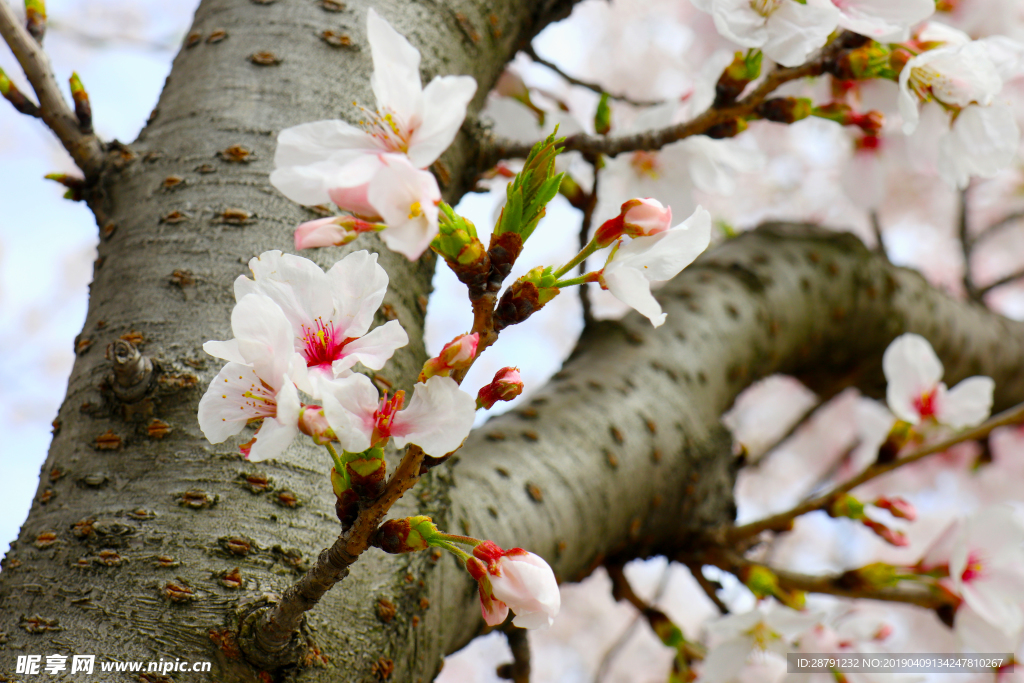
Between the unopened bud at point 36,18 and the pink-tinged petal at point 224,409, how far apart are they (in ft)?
1.83

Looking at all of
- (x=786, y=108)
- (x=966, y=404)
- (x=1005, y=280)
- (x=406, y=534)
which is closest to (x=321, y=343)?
(x=406, y=534)

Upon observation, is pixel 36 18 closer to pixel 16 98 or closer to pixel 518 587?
pixel 16 98

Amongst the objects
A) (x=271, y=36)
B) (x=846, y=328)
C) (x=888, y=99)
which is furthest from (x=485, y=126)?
(x=846, y=328)

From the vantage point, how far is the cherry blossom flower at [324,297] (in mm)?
400

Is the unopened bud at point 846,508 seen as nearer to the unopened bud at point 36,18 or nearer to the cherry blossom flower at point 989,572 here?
the cherry blossom flower at point 989,572

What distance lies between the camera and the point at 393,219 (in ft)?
1.10

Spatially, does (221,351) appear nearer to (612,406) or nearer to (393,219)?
(393,219)

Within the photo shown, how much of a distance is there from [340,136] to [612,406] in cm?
72

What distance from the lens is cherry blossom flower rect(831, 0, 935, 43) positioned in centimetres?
64

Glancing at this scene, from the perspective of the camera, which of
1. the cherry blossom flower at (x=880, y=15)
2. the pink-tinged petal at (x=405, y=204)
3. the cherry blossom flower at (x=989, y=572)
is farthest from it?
the cherry blossom flower at (x=989, y=572)

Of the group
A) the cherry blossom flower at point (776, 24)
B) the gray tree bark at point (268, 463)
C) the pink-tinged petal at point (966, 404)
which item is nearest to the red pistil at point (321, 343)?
the gray tree bark at point (268, 463)

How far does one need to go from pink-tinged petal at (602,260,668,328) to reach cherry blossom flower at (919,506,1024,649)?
0.79 metres

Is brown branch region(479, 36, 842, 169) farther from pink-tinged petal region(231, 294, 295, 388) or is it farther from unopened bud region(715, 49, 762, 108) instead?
pink-tinged petal region(231, 294, 295, 388)

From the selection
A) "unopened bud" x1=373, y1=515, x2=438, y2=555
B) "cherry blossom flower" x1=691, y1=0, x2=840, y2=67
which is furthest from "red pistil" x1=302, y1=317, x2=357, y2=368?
"cherry blossom flower" x1=691, y1=0, x2=840, y2=67
